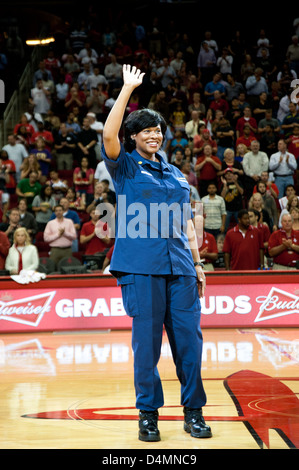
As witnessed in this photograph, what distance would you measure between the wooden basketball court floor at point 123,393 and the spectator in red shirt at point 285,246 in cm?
175

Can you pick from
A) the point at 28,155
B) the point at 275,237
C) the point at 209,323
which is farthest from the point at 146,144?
the point at 28,155

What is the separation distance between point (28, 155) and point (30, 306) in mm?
6325

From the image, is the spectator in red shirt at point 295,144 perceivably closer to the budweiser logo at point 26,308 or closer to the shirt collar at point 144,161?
the budweiser logo at point 26,308

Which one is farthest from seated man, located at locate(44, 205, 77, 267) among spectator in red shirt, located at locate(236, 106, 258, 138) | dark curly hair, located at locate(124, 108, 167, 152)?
dark curly hair, located at locate(124, 108, 167, 152)

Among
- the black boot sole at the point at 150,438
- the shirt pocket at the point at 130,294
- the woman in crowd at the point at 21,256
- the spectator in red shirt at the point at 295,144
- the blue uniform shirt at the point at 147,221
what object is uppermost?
the spectator in red shirt at the point at 295,144

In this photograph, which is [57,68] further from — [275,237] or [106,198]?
[275,237]

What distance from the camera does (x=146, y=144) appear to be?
14.5ft

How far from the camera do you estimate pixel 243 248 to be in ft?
35.7

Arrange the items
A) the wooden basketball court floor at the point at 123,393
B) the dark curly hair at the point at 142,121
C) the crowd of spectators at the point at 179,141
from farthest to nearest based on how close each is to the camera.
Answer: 1. the crowd of spectators at the point at 179,141
2. the dark curly hair at the point at 142,121
3. the wooden basketball court floor at the point at 123,393

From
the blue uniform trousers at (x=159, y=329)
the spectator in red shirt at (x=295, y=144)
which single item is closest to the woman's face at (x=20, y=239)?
the blue uniform trousers at (x=159, y=329)

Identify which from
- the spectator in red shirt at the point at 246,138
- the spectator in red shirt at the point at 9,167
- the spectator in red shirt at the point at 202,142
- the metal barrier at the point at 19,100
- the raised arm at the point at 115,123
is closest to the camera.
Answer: the raised arm at the point at 115,123

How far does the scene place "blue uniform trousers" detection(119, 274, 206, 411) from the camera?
4.23 metres

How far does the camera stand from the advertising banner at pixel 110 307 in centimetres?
958

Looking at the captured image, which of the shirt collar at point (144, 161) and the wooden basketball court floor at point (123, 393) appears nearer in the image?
the wooden basketball court floor at point (123, 393)
